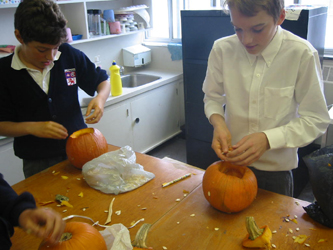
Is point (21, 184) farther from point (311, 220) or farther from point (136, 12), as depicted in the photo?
point (136, 12)

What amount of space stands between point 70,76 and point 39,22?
1.17 ft

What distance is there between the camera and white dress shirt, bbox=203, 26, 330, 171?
3.65ft

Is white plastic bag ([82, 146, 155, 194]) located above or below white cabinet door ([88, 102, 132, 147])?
above

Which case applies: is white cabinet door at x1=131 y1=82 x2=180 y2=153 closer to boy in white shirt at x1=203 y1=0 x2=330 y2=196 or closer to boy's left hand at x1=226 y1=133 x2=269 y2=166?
boy in white shirt at x1=203 y1=0 x2=330 y2=196

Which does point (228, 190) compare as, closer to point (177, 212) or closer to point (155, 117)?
point (177, 212)

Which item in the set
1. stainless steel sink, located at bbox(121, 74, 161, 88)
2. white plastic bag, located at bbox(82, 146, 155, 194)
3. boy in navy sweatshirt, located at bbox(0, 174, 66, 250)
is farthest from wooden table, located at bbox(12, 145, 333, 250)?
stainless steel sink, located at bbox(121, 74, 161, 88)

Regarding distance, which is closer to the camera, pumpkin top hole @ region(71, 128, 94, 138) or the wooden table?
the wooden table

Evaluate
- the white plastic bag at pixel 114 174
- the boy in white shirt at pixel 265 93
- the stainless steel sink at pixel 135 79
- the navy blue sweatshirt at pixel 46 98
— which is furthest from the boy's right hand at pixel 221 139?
the stainless steel sink at pixel 135 79

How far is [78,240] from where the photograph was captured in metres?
0.88

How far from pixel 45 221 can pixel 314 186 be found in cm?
84

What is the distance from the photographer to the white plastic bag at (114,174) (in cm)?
129

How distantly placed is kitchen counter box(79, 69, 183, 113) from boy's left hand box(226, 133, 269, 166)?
5.43 feet

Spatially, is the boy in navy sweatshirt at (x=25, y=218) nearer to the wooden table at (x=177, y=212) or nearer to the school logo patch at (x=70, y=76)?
the wooden table at (x=177, y=212)

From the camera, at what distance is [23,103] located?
4.66 feet
